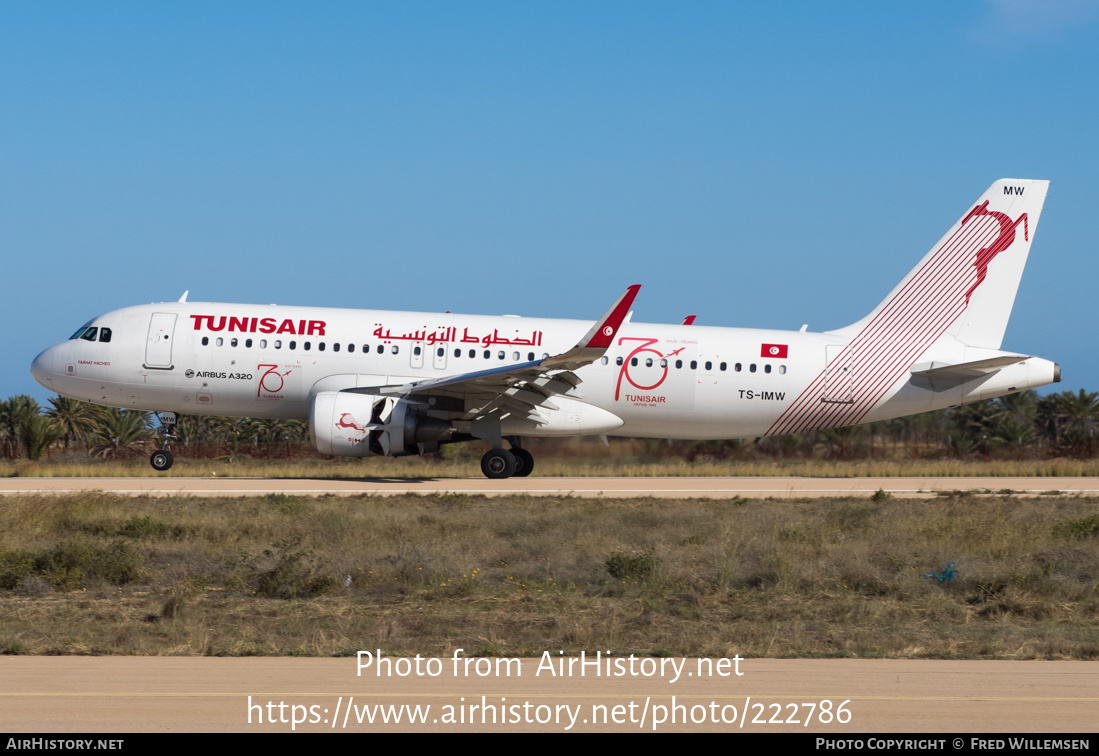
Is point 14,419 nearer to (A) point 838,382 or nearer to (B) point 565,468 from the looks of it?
(B) point 565,468

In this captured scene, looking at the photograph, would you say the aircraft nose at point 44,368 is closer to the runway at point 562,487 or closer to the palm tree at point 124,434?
the runway at point 562,487

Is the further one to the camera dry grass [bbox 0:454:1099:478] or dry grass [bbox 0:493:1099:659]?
dry grass [bbox 0:454:1099:478]

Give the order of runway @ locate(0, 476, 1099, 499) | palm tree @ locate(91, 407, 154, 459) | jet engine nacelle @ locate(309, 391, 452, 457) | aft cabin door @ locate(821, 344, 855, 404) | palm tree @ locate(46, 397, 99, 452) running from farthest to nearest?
palm tree @ locate(46, 397, 99, 452) → palm tree @ locate(91, 407, 154, 459) → aft cabin door @ locate(821, 344, 855, 404) → jet engine nacelle @ locate(309, 391, 452, 457) → runway @ locate(0, 476, 1099, 499)

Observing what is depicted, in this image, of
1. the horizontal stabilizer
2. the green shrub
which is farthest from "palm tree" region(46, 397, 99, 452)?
the green shrub

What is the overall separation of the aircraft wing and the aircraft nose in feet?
27.1

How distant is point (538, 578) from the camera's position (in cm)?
1412

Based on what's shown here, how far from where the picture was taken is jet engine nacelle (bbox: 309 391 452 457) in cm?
2531

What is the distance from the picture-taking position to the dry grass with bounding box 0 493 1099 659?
34.1ft

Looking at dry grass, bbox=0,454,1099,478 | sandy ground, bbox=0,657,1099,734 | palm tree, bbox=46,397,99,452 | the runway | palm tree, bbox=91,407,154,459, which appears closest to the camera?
sandy ground, bbox=0,657,1099,734

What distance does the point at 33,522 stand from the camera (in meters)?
18.1

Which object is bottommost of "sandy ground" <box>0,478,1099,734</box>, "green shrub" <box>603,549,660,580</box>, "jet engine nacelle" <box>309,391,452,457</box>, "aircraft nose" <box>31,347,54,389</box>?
"sandy ground" <box>0,478,1099,734</box>

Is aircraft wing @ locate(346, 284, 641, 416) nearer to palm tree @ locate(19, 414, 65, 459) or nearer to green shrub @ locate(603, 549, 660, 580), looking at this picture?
green shrub @ locate(603, 549, 660, 580)

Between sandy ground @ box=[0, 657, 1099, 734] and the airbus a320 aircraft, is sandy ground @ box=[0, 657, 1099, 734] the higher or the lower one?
the lower one
